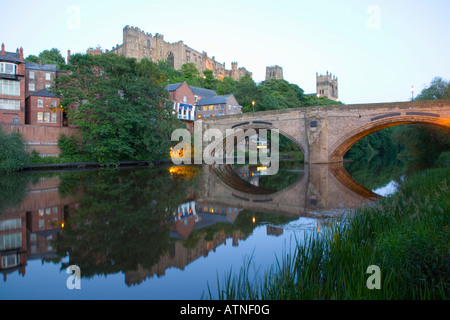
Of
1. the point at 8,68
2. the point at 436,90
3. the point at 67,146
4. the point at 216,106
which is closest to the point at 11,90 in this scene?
the point at 8,68

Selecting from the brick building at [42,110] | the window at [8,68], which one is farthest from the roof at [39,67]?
the window at [8,68]

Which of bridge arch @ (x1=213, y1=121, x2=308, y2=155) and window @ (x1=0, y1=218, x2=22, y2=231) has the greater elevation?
bridge arch @ (x1=213, y1=121, x2=308, y2=155)

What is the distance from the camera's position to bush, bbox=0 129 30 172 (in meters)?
21.5

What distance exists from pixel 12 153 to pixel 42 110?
1499 centimetres

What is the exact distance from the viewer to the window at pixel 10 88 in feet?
105

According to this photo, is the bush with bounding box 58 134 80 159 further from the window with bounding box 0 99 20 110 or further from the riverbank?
the riverbank

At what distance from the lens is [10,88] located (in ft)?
106

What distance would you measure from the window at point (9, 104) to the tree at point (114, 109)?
8.39m

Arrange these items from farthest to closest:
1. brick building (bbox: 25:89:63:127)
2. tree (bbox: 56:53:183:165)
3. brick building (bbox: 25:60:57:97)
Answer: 1. brick building (bbox: 25:60:57:97)
2. brick building (bbox: 25:89:63:127)
3. tree (bbox: 56:53:183:165)

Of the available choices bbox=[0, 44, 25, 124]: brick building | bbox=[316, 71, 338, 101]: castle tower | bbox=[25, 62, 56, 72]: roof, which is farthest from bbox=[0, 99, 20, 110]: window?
bbox=[316, 71, 338, 101]: castle tower

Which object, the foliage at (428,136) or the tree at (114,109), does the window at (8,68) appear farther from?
the foliage at (428,136)

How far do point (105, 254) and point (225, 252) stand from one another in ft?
7.72
